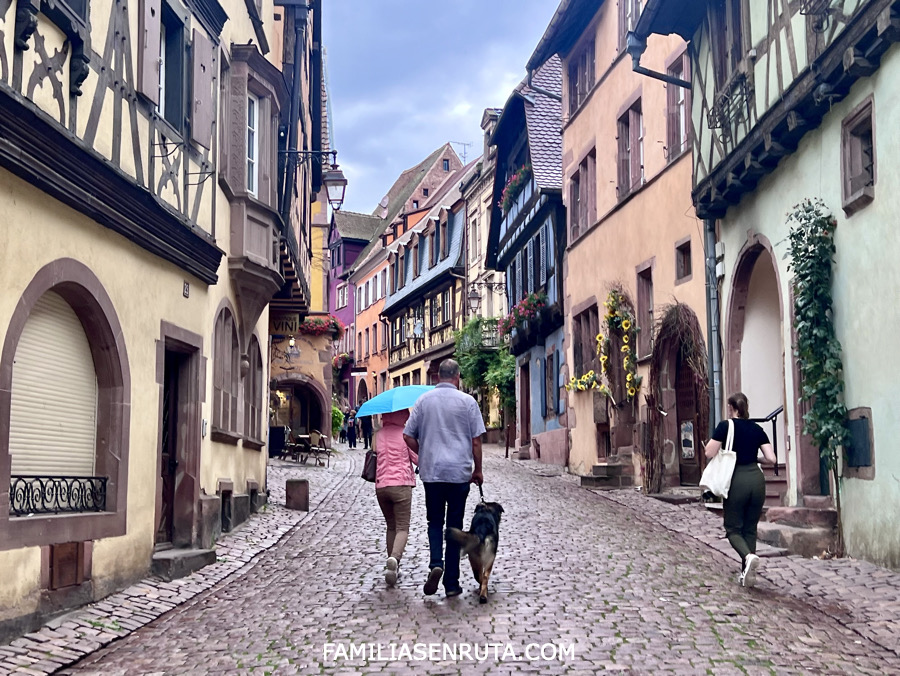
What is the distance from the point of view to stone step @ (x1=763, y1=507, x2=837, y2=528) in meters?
11.5

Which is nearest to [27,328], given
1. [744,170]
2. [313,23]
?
[744,170]

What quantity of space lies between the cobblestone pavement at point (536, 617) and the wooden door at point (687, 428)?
208 inches

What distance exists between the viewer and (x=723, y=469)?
31.9 ft

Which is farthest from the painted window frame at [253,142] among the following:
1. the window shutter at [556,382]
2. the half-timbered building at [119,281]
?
the window shutter at [556,382]

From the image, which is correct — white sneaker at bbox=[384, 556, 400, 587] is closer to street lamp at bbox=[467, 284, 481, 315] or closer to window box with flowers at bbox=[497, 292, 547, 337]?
window box with flowers at bbox=[497, 292, 547, 337]

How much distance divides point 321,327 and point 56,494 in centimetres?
2582

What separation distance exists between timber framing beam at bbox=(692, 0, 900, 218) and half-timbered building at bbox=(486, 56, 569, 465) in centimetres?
1073

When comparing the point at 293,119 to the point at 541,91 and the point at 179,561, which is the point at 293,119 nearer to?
the point at 179,561

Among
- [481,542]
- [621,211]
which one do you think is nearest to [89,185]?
[481,542]

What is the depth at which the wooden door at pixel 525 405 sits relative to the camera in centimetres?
3238

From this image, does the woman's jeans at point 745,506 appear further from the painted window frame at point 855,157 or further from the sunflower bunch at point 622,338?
the sunflower bunch at point 622,338

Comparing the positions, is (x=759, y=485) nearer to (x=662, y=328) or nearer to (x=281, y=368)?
(x=662, y=328)

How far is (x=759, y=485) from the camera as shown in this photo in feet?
31.6

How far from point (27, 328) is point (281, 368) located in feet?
87.6
